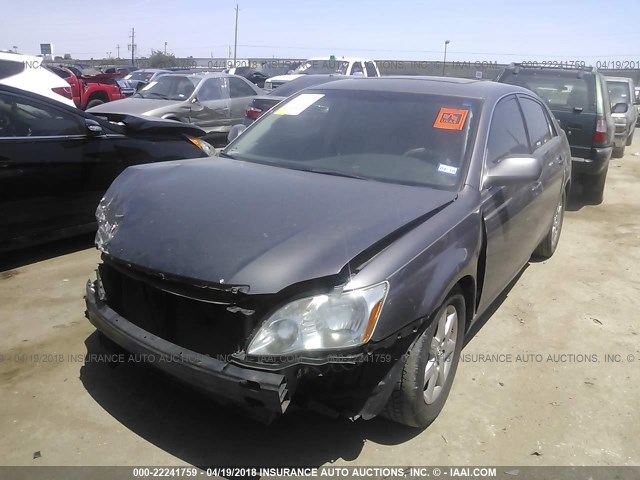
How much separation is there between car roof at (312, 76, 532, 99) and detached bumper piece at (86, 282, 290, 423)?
223 cm

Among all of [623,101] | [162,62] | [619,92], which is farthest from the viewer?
[162,62]

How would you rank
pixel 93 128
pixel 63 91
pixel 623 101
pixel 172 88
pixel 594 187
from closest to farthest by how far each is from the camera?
pixel 93 128
pixel 594 187
pixel 63 91
pixel 172 88
pixel 623 101

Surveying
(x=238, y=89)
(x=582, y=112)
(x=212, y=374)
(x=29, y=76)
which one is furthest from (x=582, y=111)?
(x=29, y=76)

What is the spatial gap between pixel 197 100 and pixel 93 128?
6.35m

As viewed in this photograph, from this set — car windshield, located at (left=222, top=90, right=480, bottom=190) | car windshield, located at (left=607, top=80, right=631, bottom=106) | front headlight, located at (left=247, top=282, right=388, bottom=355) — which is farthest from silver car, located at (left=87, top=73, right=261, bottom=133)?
car windshield, located at (left=607, top=80, right=631, bottom=106)

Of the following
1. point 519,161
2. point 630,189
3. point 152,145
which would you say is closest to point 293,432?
point 519,161

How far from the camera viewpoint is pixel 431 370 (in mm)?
2824

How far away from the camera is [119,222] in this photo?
284 centimetres

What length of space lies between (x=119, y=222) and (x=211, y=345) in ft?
2.86

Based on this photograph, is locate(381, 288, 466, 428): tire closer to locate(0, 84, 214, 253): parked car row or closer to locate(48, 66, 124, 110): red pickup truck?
locate(0, 84, 214, 253): parked car row

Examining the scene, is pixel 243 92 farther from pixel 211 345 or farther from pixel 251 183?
pixel 211 345

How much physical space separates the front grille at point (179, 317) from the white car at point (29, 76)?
24.5 ft

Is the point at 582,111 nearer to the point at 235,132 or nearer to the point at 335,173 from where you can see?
the point at 235,132

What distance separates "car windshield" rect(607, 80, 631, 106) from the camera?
14375mm
